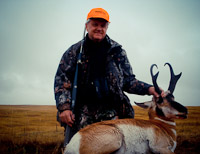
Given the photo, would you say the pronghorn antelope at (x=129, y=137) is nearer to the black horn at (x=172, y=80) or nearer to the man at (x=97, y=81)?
the black horn at (x=172, y=80)

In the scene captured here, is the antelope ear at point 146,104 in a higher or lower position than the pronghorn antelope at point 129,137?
higher

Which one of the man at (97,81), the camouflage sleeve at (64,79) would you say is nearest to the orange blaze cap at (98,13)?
the man at (97,81)

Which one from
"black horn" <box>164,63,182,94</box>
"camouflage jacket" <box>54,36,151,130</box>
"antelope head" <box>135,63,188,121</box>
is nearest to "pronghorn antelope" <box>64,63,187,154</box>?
"antelope head" <box>135,63,188,121</box>

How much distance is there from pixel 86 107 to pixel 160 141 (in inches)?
71.0

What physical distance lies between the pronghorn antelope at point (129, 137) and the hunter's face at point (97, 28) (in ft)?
6.54

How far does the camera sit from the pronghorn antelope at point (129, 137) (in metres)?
2.57

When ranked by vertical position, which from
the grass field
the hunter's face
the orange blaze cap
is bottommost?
the grass field

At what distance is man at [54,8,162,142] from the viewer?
154 inches

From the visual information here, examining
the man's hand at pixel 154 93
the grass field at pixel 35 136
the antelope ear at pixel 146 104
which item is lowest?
the grass field at pixel 35 136

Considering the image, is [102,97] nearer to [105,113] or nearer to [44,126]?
[105,113]

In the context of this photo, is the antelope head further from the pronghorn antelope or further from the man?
the man

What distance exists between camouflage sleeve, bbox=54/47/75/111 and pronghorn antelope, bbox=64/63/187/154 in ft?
3.64

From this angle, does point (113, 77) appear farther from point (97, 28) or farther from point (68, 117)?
point (68, 117)

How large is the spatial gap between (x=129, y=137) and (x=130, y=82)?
1.68 metres
